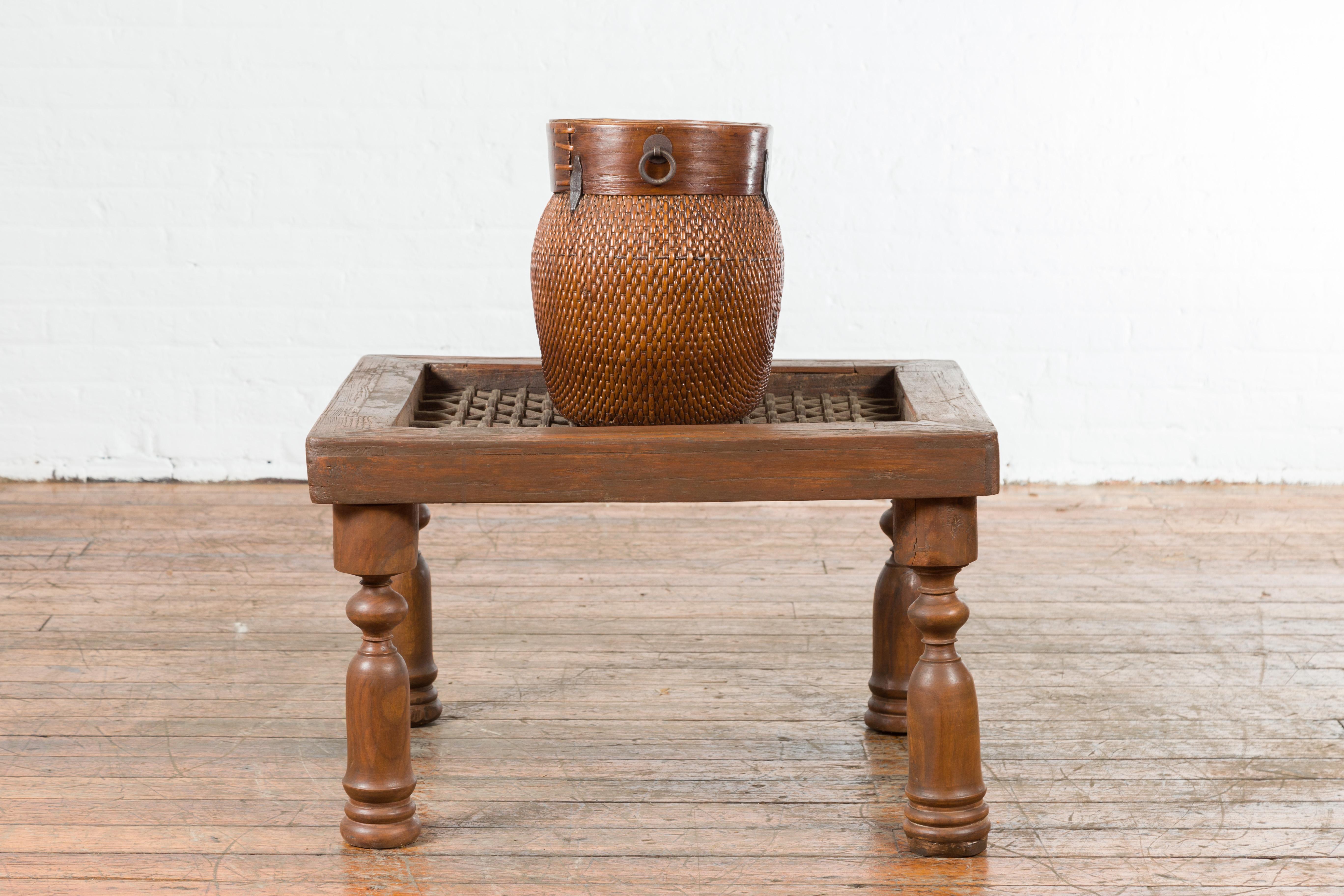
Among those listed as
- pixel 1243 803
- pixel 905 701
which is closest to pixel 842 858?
pixel 905 701

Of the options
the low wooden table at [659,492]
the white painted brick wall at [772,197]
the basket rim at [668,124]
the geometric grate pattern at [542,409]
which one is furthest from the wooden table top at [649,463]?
the white painted brick wall at [772,197]

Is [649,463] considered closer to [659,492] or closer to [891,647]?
[659,492]

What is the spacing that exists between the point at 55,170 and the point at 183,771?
2.21 m

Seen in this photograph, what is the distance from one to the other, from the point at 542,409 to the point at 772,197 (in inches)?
A: 71.6

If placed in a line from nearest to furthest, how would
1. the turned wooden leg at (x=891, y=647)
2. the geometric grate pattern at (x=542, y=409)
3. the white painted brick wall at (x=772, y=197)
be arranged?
the geometric grate pattern at (x=542, y=409), the turned wooden leg at (x=891, y=647), the white painted brick wall at (x=772, y=197)

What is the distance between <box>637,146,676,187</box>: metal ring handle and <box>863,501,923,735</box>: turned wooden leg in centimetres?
59

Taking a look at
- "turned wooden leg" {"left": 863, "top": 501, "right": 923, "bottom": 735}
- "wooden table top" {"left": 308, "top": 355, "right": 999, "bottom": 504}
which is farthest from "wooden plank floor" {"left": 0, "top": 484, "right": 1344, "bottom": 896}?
"wooden table top" {"left": 308, "top": 355, "right": 999, "bottom": 504}

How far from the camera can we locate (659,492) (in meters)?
1.53

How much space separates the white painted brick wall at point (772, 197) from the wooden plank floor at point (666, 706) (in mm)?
463

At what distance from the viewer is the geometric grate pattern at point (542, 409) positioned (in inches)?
70.7

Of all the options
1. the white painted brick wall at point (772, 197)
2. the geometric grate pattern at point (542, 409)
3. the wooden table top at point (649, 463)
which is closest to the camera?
the wooden table top at point (649, 463)

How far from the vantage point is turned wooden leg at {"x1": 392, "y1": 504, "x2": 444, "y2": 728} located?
77.4 inches

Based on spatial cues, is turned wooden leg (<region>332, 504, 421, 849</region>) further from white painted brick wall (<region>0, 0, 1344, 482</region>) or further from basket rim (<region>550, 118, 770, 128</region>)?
white painted brick wall (<region>0, 0, 1344, 482</region>)

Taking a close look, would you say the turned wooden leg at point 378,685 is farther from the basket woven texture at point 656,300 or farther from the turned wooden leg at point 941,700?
the turned wooden leg at point 941,700
